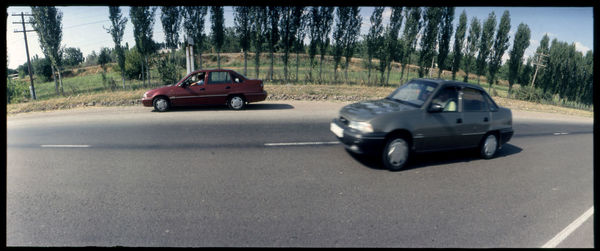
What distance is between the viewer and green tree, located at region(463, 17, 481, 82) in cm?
2303

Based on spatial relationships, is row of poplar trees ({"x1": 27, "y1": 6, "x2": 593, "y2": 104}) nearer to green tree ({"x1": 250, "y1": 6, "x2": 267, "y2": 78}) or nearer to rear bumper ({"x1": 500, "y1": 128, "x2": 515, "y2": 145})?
green tree ({"x1": 250, "y1": 6, "x2": 267, "y2": 78})

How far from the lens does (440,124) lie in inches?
218

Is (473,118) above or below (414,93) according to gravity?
below

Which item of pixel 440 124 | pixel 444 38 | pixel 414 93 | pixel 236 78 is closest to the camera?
pixel 440 124

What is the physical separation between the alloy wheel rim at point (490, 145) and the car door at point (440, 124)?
0.97 metres

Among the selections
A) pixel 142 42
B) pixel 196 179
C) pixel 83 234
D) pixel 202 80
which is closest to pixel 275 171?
pixel 196 179

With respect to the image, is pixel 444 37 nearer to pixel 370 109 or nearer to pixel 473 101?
pixel 473 101

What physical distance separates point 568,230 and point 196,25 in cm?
2245

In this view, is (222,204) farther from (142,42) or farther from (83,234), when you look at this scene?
(142,42)

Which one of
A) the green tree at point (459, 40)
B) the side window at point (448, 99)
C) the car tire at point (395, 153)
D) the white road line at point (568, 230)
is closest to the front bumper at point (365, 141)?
the car tire at point (395, 153)

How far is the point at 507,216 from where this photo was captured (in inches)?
153

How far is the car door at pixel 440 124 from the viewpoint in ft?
17.8

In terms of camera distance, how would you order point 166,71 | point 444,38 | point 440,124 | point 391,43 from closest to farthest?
point 440,124 < point 166,71 < point 391,43 < point 444,38

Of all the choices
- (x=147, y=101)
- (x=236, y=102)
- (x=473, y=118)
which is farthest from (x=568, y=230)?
(x=147, y=101)
